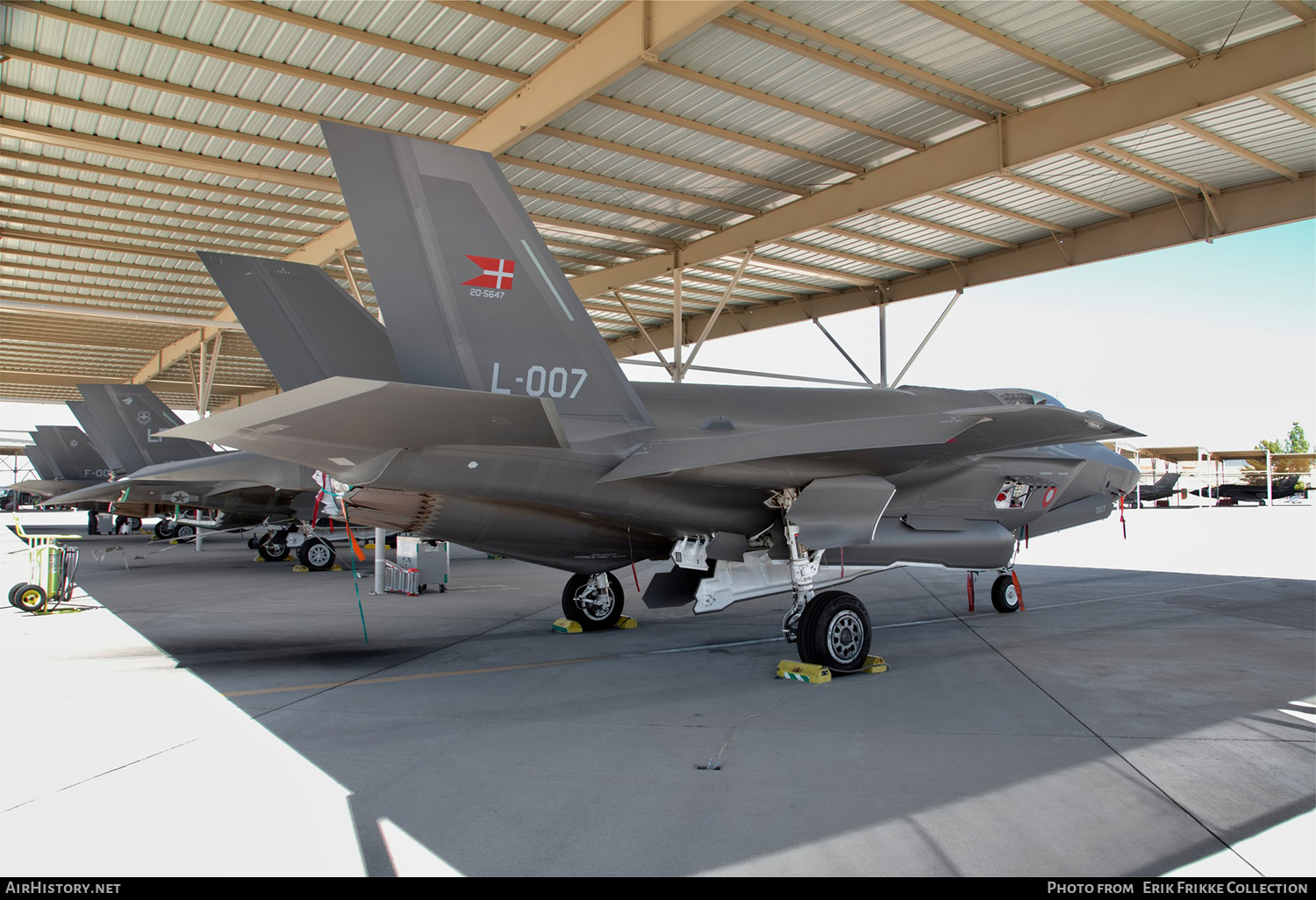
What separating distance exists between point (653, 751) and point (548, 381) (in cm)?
308

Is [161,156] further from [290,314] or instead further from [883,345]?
[883,345]

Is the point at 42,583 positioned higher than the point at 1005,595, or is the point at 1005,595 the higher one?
the point at 42,583

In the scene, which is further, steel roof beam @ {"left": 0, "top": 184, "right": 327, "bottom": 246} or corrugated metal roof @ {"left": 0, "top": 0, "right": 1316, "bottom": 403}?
steel roof beam @ {"left": 0, "top": 184, "right": 327, "bottom": 246}

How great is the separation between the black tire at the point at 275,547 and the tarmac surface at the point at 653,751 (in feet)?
32.8

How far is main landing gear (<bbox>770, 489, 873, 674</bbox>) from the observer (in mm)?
6383

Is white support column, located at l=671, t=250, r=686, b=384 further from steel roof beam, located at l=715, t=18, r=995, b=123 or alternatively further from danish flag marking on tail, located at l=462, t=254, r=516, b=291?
danish flag marking on tail, located at l=462, t=254, r=516, b=291

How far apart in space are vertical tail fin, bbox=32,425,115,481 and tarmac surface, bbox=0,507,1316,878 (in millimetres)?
25183

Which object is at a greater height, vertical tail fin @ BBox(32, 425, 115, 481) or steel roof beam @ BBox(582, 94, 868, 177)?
steel roof beam @ BBox(582, 94, 868, 177)

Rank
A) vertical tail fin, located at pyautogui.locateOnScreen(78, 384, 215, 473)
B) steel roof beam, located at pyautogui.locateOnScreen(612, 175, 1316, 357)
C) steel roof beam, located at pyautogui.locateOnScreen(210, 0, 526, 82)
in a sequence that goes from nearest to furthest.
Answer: steel roof beam, located at pyautogui.locateOnScreen(210, 0, 526, 82) → steel roof beam, located at pyautogui.locateOnScreen(612, 175, 1316, 357) → vertical tail fin, located at pyautogui.locateOnScreen(78, 384, 215, 473)

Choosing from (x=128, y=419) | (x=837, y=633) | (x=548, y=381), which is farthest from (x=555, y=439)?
(x=128, y=419)

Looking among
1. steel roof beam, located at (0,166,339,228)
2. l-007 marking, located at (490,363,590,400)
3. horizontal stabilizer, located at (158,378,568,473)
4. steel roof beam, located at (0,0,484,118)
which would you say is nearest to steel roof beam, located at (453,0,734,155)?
steel roof beam, located at (0,0,484,118)

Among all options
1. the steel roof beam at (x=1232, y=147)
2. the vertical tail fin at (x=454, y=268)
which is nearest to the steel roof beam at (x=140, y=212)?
the vertical tail fin at (x=454, y=268)

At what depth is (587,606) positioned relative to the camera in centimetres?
883
